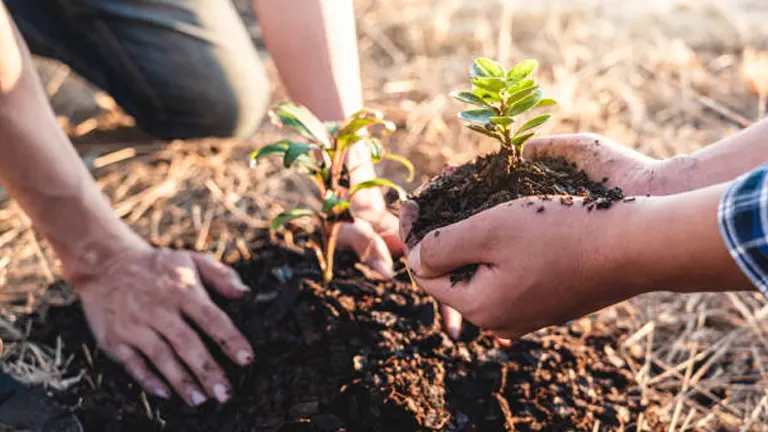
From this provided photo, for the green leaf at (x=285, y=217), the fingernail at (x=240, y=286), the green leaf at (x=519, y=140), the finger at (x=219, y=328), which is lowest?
the finger at (x=219, y=328)

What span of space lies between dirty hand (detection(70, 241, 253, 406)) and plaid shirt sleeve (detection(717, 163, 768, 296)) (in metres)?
1.13

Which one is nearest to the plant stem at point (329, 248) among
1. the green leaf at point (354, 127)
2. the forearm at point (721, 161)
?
Answer: the green leaf at point (354, 127)

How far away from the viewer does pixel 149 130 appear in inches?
126

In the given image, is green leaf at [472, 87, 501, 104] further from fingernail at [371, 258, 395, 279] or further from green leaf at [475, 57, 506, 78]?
fingernail at [371, 258, 395, 279]

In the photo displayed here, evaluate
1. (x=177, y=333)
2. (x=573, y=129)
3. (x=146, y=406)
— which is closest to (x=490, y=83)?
(x=177, y=333)

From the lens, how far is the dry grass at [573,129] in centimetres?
206

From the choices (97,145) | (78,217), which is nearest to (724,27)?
(97,145)

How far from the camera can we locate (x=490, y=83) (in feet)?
4.56

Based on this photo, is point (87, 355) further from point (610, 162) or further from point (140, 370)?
point (610, 162)

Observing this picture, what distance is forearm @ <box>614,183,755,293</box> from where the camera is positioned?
1.15 meters

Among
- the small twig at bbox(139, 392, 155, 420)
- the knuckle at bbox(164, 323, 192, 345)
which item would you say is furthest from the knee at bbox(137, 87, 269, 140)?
the small twig at bbox(139, 392, 155, 420)

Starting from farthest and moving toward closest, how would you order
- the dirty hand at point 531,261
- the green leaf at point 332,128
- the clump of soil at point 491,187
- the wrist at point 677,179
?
the green leaf at point 332,128, the wrist at point 677,179, the clump of soil at point 491,187, the dirty hand at point 531,261

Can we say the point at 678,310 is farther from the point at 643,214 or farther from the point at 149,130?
the point at 149,130

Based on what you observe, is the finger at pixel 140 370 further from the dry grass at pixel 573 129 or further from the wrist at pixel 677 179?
the wrist at pixel 677 179
